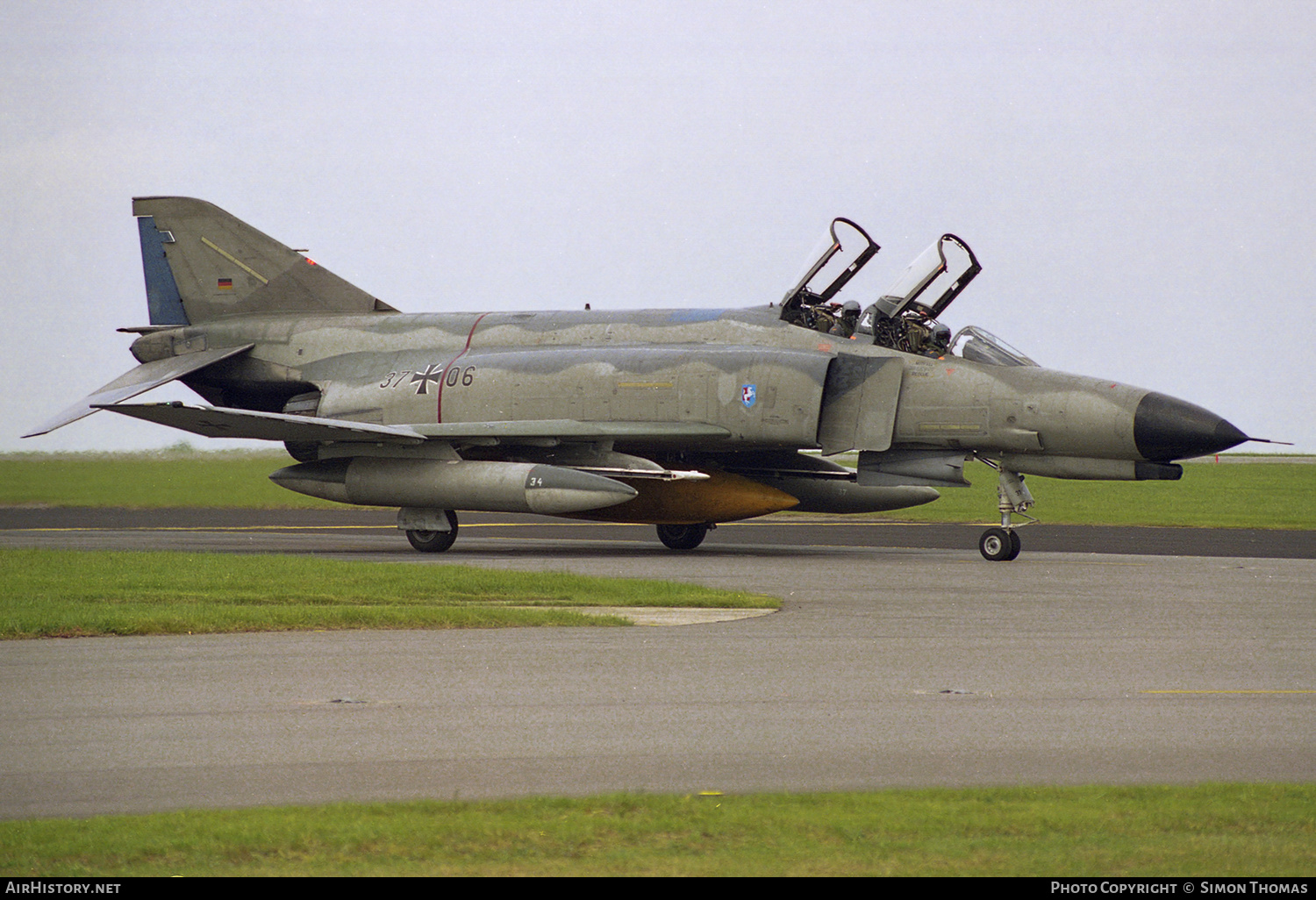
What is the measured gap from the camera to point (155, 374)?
2231cm

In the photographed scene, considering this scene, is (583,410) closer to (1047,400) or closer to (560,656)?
(1047,400)

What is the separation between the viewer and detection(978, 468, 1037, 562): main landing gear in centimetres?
1709

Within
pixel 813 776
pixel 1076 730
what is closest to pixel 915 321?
→ pixel 1076 730

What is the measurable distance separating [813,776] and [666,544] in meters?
14.2

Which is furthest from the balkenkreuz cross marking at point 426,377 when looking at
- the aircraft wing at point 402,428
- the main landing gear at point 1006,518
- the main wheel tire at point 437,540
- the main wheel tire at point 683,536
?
the main landing gear at point 1006,518

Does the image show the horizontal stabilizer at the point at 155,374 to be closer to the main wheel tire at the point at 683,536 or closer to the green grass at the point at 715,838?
the main wheel tire at the point at 683,536

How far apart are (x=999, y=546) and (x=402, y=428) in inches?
329

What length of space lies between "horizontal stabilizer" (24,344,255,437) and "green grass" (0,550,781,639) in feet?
21.0

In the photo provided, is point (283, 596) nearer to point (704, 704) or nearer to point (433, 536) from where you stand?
point (704, 704)

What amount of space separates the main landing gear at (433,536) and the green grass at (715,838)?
13.8m

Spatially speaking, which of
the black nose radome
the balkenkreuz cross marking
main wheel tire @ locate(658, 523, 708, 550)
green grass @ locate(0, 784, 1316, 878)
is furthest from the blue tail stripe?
green grass @ locate(0, 784, 1316, 878)

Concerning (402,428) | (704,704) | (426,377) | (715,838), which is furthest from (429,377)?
(715,838)

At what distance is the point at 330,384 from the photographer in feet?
70.4

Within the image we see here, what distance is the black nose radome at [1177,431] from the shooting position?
644 inches
